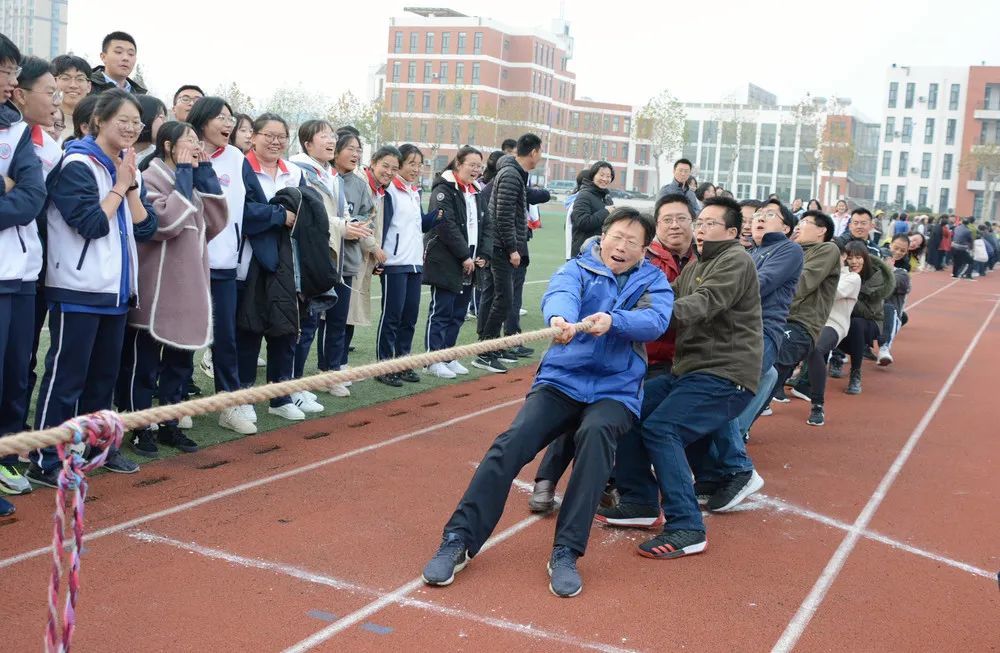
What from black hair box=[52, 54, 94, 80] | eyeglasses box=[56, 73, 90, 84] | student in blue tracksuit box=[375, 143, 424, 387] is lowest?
student in blue tracksuit box=[375, 143, 424, 387]

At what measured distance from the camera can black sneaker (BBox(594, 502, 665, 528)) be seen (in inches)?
215

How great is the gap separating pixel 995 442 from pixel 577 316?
5279mm

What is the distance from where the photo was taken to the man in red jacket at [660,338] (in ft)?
18.2

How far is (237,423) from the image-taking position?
21.9 feet

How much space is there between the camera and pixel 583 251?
16.8ft

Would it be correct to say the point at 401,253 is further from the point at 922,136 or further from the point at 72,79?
the point at 922,136

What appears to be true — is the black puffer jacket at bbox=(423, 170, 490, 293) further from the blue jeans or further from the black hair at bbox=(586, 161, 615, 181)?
the blue jeans

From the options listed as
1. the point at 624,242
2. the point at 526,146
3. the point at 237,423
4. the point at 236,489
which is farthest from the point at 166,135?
the point at 526,146

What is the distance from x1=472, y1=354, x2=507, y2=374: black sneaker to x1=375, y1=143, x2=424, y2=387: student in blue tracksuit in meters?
1.40

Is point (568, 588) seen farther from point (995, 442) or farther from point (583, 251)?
point (995, 442)

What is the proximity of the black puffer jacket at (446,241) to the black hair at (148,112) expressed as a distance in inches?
127

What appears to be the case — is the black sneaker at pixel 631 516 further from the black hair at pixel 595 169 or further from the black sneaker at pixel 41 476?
the black hair at pixel 595 169

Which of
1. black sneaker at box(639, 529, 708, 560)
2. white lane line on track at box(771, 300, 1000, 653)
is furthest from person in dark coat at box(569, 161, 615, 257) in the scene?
black sneaker at box(639, 529, 708, 560)

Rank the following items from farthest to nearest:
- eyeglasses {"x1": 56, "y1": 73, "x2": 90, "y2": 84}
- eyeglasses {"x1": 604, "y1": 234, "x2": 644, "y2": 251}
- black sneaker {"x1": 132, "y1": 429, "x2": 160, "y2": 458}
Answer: eyeglasses {"x1": 56, "y1": 73, "x2": 90, "y2": 84} → black sneaker {"x1": 132, "y1": 429, "x2": 160, "y2": 458} → eyeglasses {"x1": 604, "y1": 234, "x2": 644, "y2": 251}
